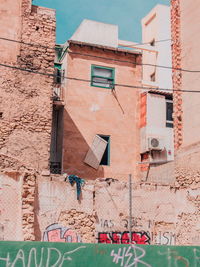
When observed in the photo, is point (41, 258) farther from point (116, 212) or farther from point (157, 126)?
point (157, 126)

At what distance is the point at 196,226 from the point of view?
50.9 ft

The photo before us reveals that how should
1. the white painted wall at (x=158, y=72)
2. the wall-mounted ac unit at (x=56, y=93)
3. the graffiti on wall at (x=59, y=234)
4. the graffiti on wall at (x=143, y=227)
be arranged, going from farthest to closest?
the white painted wall at (x=158, y=72) → the wall-mounted ac unit at (x=56, y=93) → the graffiti on wall at (x=143, y=227) → the graffiti on wall at (x=59, y=234)

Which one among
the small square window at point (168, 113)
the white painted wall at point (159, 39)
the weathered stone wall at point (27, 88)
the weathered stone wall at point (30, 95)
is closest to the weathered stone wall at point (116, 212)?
the weathered stone wall at point (27, 88)

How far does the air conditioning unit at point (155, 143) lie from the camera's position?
23330mm

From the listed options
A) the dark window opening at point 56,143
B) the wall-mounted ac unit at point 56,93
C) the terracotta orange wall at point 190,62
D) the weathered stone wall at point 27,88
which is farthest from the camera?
the wall-mounted ac unit at point 56,93

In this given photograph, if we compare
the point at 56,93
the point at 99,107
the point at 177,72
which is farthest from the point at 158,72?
the point at 177,72

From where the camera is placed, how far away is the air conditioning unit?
23330mm

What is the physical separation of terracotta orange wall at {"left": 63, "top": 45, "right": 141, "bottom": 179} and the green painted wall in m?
13.0

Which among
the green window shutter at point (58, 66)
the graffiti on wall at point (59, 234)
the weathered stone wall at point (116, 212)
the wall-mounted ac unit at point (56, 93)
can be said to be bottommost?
the graffiti on wall at point (59, 234)

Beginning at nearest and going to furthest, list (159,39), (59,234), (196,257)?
(196,257)
(59,234)
(159,39)

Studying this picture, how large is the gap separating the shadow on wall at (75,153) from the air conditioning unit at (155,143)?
2.71m

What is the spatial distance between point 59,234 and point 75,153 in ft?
30.9

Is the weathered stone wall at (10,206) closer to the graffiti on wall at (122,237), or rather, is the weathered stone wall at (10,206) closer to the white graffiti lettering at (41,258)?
the graffiti on wall at (122,237)

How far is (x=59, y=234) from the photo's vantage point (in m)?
13.8
